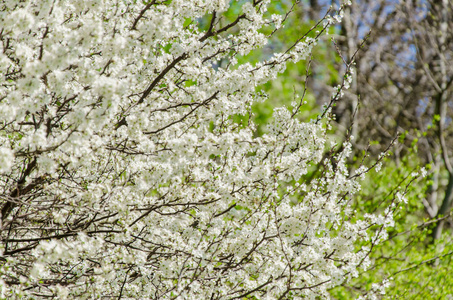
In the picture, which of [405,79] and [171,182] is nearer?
[171,182]

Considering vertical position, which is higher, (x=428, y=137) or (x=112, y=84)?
(x=428, y=137)

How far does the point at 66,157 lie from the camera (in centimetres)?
336

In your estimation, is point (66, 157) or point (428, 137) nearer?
point (66, 157)

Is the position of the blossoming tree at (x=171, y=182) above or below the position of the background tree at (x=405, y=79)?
below

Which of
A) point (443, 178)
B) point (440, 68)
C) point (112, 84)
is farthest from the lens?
point (443, 178)

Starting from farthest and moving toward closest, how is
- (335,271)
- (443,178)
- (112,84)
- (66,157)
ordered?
(443,178) → (335,271) → (66,157) → (112,84)

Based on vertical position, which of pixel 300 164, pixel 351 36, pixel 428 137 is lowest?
pixel 300 164

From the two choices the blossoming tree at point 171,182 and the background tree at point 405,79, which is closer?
the blossoming tree at point 171,182

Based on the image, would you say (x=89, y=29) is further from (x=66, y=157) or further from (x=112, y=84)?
(x=66, y=157)

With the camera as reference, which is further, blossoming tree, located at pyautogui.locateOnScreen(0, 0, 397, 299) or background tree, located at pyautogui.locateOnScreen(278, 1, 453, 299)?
background tree, located at pyautogui.locateOnScreen(278, 1, 453, 299)

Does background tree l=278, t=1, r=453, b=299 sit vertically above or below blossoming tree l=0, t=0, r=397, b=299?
above

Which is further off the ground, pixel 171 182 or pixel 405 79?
pixel 405 79

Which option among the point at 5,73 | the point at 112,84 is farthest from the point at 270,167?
the point at 5,73

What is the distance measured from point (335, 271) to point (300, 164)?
4.10 ft
